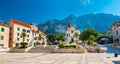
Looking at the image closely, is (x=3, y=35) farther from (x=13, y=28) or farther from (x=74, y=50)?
(x=74, y=50)

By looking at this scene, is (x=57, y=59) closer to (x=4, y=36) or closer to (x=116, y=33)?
(x=4, y=36)

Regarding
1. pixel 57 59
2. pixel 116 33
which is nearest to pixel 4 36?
pixel 57 59

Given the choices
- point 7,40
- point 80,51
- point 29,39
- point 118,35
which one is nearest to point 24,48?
point 80,51

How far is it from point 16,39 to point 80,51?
3356 centimetres

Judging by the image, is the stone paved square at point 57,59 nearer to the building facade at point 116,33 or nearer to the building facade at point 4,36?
the building facade at point 4,36

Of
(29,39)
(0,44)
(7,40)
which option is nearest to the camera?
(0,44)

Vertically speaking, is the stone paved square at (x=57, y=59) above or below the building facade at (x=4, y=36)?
below

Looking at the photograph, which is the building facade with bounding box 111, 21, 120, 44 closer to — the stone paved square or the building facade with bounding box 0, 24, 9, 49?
the stone paved square

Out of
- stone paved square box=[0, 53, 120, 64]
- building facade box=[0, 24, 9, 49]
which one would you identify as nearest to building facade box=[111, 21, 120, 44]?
stone paved square box=[0, 53, 120, 64]

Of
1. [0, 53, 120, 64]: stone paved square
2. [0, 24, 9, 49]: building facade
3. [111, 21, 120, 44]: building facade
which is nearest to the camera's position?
[0, 53, 120, 64]: stone paved square

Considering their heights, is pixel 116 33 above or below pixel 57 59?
above

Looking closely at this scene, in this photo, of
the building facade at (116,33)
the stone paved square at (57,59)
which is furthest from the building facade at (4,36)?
the building facade at (116,33)

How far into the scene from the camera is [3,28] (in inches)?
2192

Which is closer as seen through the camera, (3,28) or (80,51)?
(80,51)
